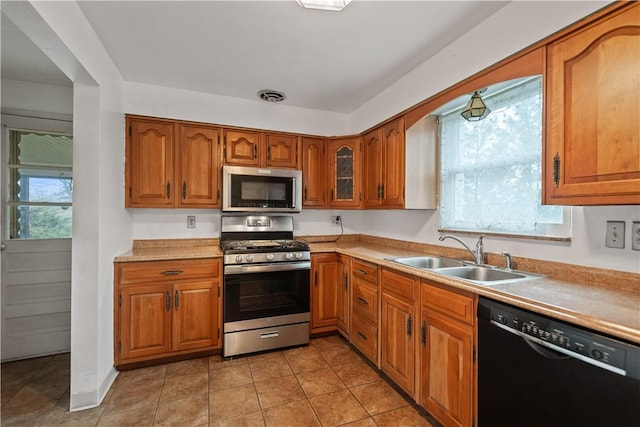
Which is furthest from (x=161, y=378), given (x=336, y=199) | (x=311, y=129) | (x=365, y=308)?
(x=311, y=129)

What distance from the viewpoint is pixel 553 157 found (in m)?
1.40

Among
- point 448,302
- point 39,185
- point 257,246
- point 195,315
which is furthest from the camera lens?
point 257,246

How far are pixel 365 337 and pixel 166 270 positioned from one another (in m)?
1.74

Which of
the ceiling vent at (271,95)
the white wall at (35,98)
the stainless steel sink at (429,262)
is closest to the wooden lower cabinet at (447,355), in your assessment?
the stainless steel sink at (429,262)

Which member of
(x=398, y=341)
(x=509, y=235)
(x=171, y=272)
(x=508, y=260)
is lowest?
(x=398, y=341)

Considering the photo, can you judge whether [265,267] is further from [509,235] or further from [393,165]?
[509,235]

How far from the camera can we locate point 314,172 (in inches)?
130

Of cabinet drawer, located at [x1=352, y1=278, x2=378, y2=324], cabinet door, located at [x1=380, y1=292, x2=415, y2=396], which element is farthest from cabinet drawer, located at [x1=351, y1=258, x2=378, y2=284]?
cabinet door, located at [x1=380, y1=292, x2=415, y2=396]

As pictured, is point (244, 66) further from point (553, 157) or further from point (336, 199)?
point (553, 157)

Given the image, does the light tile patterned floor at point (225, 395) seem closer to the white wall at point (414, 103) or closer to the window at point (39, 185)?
the window at point (39, 185)

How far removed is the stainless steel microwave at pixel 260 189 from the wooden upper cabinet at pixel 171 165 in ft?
0.45

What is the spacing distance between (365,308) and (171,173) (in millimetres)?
2139

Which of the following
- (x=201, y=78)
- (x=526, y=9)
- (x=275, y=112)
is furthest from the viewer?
(x=275, y=112)

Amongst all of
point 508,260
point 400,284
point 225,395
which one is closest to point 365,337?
point 400,284
